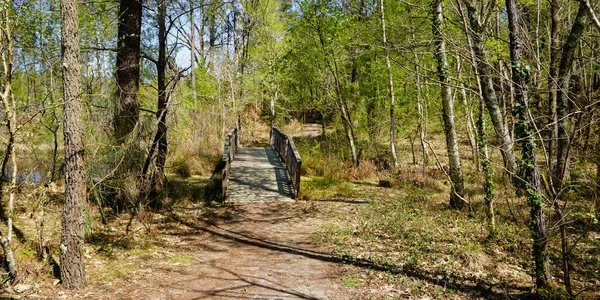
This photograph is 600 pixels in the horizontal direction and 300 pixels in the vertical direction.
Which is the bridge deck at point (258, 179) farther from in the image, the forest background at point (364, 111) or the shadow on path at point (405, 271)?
the shadow on path at point (405, 271)

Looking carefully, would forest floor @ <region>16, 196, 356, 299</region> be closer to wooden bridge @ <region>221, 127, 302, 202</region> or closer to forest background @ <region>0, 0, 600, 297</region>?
forest background @ <region>0, 0, 600, 297</region>

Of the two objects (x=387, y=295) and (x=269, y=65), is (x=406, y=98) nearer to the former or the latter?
(x=387, y=295)

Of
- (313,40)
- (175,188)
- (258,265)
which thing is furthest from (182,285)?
(313,40)

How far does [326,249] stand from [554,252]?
4285 mm

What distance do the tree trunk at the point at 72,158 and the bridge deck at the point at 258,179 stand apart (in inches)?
230

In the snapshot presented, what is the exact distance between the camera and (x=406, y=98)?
14.5 metres

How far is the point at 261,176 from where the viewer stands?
44.1 ft

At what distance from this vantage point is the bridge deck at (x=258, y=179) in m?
11.4

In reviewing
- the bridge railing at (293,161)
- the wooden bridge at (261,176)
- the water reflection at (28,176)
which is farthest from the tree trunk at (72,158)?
the bridge railing at (293,161)

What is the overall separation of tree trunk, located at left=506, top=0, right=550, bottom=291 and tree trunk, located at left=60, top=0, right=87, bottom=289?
19.7ft

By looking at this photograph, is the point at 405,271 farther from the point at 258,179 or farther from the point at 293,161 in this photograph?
the point at 258,179

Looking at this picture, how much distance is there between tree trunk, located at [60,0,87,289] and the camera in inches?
204

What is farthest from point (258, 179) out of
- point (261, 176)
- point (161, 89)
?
point (161, 89)

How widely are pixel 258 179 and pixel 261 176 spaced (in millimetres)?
382
